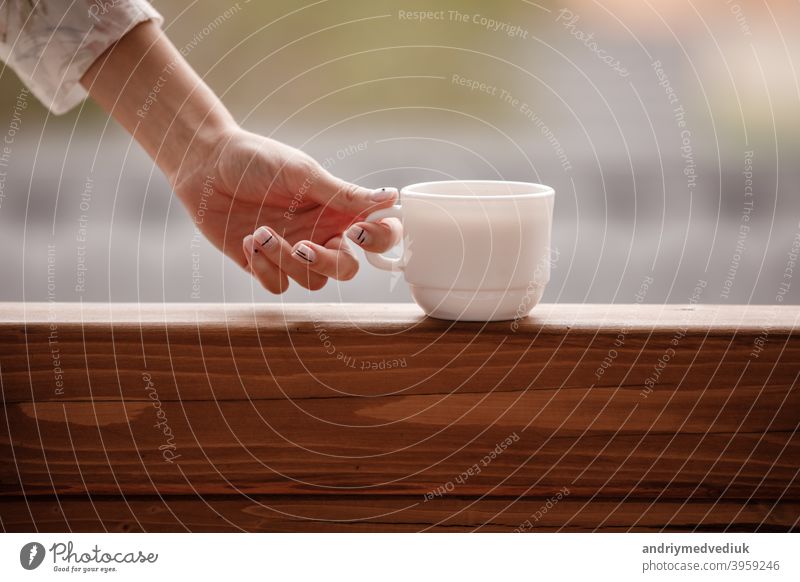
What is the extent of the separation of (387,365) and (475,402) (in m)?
0.05

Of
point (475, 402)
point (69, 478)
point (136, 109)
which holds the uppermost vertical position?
point (136, 109)

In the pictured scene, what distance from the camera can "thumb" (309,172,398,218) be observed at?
469mm

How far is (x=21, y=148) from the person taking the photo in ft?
2.81

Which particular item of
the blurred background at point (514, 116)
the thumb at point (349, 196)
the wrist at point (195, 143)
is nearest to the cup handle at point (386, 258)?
the thumb at point (349, 196)

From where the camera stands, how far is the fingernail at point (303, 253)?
1.54 feet

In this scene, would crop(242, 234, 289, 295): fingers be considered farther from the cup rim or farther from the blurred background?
the blurred background

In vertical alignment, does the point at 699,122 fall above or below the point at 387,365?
above

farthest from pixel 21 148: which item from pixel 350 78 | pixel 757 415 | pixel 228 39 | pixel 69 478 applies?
pixel 757 415

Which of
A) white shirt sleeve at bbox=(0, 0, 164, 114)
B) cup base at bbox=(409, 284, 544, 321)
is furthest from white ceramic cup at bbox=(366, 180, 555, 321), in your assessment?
white shirt sleeve at bbox=(0, 0, 164, 114)

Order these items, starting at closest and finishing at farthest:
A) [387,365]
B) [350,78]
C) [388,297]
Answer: [387,365] → [350,78] → [388,297]

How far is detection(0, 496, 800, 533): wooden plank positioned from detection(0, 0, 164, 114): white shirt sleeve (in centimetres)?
26

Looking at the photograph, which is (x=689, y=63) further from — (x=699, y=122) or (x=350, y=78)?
(x=350, y=78)

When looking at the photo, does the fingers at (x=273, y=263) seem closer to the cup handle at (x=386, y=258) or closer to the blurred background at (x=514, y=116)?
the cup handle at (x=386, y=258)

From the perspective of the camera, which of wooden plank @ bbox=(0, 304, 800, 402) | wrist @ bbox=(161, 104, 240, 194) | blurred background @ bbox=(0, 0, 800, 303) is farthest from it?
blurred background @ bbox=(0, 0, 800, 303)
